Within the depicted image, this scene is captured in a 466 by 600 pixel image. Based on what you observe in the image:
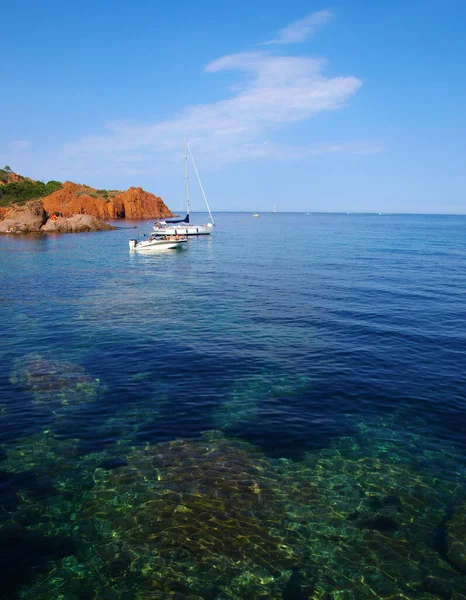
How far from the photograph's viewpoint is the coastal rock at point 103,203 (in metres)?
146

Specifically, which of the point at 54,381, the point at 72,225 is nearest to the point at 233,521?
the point at 54,381

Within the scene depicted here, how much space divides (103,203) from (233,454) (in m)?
162

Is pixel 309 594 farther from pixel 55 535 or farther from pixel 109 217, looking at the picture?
pixel 109 217

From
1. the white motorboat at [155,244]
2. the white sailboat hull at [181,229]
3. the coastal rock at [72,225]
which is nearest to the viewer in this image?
the white motorboat at [155,244]

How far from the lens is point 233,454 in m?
13.2

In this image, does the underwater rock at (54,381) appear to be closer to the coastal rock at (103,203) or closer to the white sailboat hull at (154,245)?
the white sailboat hull at (154,245)

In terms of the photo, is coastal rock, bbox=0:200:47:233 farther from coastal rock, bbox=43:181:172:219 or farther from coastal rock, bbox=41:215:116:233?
coastal rock, bbox=43:181:172:219

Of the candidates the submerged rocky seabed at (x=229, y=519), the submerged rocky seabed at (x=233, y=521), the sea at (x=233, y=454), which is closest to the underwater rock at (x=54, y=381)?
the sea at (x=233, y=454)

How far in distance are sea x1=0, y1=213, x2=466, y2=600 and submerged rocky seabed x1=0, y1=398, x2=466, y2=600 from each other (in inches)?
1.8

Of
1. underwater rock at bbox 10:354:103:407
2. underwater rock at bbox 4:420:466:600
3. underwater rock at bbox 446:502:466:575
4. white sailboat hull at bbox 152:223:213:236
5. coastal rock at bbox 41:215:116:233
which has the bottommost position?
underwater rock at bbox 446:502:466:575

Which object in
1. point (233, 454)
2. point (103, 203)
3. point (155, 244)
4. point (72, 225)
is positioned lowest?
point (233, 454)

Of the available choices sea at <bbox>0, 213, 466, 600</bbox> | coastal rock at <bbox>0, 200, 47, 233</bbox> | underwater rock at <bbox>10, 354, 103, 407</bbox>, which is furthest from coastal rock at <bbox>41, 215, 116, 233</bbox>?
underwater rock at <bbox>10, 354, 103, 407</bbox>

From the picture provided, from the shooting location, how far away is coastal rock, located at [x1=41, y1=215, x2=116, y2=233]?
107 meters

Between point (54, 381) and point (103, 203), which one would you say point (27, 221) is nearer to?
point (103, 203)
